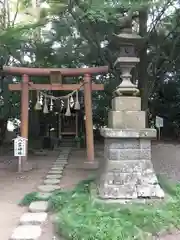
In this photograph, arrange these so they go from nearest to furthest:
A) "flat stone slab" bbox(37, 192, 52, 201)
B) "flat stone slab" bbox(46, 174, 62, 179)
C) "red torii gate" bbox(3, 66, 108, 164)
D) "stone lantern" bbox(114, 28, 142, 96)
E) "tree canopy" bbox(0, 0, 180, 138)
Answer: "stone lantern" bbox(114, 28, 142, 96) → "flat stone slab" bbox(37, 192, 52, 201) → "flat stone slab" bbox(46, 174, 62, 179) → "tree canopy" bbox(0, 0, 180, 138) → "red torii gate" bbox(3, 66, 108, 164)

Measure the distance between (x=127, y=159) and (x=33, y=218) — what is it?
1925mm

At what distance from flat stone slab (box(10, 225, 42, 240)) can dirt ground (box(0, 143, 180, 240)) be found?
3.7 inches

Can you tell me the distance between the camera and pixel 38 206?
5617 millimetres

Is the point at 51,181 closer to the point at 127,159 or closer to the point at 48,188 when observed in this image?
the point at 48,188

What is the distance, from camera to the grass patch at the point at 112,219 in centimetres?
414

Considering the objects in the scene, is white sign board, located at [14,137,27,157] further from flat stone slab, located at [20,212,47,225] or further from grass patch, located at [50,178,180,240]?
flat stone slab, located at [20,212,47,225]

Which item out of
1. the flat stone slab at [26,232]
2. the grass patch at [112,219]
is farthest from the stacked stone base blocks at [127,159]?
the flat stone slab at [26,232]

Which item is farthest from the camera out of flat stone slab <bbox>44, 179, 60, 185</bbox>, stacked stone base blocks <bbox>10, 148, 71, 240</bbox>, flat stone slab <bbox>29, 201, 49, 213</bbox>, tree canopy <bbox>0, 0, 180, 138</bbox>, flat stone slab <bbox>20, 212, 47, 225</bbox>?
tree canopy <bbox>0, 0, 180, 138</bbox>

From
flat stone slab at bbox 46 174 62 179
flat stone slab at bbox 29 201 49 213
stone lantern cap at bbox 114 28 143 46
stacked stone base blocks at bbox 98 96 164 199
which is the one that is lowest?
Result: flat stone slab at bbox 29 201 49 213

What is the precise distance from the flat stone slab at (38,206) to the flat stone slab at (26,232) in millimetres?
729

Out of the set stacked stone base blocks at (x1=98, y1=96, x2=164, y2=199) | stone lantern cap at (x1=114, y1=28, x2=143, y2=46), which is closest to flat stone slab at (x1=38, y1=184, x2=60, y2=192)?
stacked stone base blocks at (x1=98, y1=96, x2=164, y2=199)

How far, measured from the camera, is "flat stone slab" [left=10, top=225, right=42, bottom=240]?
4.21 metres

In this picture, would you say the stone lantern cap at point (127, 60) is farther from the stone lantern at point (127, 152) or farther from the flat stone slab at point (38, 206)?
the flat stone slab at point (38, 206)

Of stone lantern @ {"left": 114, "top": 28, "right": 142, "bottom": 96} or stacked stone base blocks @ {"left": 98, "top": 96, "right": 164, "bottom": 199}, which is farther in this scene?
stone lantern @ {"left": 114, "top": 28, "right": 142, "bottom": 96}
